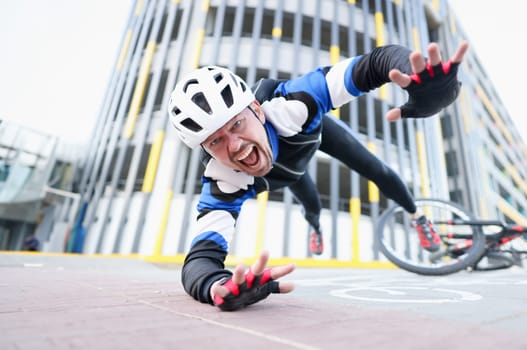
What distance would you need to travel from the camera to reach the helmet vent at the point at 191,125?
1.41m

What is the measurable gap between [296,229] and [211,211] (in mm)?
6518

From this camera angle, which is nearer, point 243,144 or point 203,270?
point 203,270

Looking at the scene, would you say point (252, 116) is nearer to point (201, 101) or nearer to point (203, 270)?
point (201, 101)

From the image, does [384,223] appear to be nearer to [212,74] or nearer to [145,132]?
[212,74]

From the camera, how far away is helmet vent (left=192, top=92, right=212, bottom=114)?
1406 millimetres

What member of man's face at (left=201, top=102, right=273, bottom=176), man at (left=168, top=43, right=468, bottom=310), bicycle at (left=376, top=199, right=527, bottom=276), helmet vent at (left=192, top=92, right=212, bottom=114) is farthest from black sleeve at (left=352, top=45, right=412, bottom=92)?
bicycle at (left=376, top=199, right=527, bottom=276)

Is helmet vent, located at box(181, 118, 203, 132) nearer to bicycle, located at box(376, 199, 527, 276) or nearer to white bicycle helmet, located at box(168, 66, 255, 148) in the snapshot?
white bicycle helmet, located at box(168, 66, 255, 148)

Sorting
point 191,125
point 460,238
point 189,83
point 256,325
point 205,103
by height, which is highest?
point 189,83

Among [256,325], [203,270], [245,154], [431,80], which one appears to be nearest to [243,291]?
[256,325]

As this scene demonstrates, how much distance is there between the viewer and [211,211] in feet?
5.17

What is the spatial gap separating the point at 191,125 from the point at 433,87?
105cm

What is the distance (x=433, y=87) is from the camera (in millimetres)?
1114

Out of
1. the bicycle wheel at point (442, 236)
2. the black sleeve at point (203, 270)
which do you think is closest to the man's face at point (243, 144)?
the black sleeve at point (203, 270)

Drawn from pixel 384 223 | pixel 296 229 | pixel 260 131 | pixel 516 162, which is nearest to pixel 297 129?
Answer: pixel 260 131
